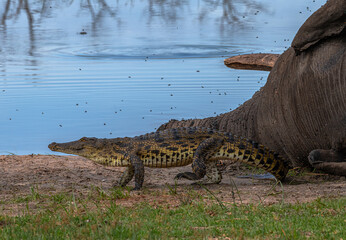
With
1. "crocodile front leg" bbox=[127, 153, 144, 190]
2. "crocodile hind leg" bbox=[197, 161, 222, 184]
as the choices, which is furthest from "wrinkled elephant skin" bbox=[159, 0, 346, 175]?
"crocodile front leg" bbox=[127, 153, 144, 190]

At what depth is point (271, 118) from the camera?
9461 mm

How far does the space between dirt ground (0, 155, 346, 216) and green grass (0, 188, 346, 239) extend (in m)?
0.37

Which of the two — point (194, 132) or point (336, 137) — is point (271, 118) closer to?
point (336, 137)

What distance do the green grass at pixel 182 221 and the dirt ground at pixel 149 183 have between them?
372 millimetres

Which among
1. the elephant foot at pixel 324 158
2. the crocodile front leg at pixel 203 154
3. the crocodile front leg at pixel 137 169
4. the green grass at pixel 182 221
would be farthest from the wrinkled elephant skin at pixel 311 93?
the crocodile front leg at pixel 137 169

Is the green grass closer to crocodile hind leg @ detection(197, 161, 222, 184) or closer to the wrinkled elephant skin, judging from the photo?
crocodile hind leg @ detection(197, 161, 222, 184)

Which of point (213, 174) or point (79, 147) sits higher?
point (79, 147)

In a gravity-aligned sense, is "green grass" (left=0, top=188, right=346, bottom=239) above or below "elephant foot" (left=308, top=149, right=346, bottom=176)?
above

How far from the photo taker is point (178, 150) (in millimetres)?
7691

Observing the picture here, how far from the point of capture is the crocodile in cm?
764

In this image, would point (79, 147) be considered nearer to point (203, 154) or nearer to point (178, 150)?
point (178, 150)

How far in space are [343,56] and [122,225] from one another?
4991 mm

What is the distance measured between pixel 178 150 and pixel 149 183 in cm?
96

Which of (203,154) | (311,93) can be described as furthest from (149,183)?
(311,93)
